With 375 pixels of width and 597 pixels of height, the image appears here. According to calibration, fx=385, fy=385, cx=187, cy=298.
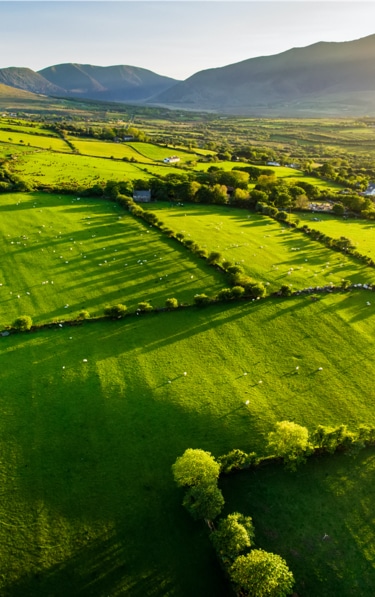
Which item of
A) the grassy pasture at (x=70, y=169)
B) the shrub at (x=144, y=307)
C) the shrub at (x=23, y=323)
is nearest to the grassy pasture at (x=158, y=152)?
the grassy pasture at (x=70, y=169)

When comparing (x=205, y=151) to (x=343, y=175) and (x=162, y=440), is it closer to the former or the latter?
(x=343, y=175)

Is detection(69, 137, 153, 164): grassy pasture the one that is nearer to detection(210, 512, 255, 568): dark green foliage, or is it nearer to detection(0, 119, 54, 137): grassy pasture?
detection(0, 119, 54, 137): grassy pasture

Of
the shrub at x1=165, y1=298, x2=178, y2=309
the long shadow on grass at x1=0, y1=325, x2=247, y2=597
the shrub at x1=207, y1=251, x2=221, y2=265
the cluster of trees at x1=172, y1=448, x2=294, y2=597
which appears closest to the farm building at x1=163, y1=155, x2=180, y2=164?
the shrub at x1=207, y1=251, x2=221, y2=265

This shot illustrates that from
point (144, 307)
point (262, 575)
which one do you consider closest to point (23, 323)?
point (144, 307)

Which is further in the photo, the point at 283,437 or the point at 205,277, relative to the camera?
the point at 205,277

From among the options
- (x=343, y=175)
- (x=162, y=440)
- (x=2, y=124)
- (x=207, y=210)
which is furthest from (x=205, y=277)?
(x=2, y=124)

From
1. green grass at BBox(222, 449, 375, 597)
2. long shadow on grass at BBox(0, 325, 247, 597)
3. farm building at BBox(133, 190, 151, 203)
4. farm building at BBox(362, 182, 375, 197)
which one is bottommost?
green grass at BBox(222, 449, 375, 597)
